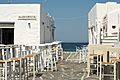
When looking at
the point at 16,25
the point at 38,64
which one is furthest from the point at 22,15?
the point at 38,64

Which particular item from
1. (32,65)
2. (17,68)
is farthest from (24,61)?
(32,65)

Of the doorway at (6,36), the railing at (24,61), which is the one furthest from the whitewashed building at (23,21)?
the railing at (24,61)

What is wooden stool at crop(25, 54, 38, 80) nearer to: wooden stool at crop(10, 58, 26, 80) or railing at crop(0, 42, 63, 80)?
railing at crop(0, 42, 63, 80)

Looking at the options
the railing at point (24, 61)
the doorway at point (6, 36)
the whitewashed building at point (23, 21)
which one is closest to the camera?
the railing at point (24, 61)

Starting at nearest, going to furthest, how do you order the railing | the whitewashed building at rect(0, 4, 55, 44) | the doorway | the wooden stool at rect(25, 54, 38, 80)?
the railing < the wooden stool at rect(25, 54, 38, 80) < the whitewashed building at rect(0, 4, 55, 44) < the doorway

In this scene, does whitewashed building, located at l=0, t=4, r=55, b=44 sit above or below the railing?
above

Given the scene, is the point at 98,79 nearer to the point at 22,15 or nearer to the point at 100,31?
the point at 100,31

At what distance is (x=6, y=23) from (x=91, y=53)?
1181 centimetres

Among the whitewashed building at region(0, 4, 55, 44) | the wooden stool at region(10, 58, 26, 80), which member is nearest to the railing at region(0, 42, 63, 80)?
the wooden stool at region(10, 58, 26, 80)

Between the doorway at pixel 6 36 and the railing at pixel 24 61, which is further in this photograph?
the doorway at pixel 6 36

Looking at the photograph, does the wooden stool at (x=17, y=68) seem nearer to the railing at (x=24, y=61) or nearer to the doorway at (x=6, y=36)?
the railing at (x=24, y=61)

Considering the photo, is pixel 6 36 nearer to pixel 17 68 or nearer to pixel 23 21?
pixel 23 21

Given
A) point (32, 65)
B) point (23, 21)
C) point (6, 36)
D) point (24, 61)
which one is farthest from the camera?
point (6, 36)

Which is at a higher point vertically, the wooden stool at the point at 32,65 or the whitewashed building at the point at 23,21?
the whitewashed building at the point at 23,21
